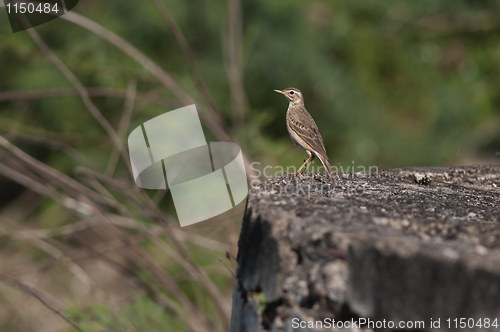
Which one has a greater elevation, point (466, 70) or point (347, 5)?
point (347, 5)

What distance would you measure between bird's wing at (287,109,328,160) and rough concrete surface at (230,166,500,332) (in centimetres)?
276

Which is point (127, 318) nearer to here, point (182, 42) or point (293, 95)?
point (182, 42)

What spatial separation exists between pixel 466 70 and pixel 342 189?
28.0 ft

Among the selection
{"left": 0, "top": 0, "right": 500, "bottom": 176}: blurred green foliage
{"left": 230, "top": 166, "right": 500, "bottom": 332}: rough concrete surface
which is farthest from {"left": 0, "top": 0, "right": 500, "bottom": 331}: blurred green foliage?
{"left": 230, "top": 166, "right": 500, "bottom": 332}: rough concrete surface

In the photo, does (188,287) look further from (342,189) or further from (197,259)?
(342,189)

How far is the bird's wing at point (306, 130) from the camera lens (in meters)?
5.19

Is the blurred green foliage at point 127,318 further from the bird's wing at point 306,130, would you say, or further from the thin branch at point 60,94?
the bird's wing at point 306,130

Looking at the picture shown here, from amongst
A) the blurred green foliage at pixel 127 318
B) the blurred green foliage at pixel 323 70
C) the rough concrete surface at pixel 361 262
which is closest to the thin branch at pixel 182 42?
the blurred green foliage at pixel 323 70

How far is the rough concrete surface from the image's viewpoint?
1.51 meters

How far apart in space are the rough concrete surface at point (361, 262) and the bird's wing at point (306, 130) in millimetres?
2759

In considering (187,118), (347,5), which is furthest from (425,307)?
(347,5)

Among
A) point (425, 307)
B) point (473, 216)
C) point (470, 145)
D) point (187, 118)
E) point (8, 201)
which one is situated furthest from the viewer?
point (470, 145)

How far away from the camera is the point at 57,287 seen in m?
7.42

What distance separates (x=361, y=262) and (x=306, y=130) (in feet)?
12.6
